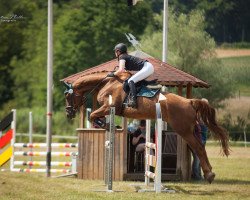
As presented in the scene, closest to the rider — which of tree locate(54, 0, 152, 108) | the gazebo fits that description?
the gazebo

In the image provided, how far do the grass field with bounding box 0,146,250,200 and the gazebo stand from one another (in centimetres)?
64

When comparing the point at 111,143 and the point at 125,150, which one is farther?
the point at 125,150

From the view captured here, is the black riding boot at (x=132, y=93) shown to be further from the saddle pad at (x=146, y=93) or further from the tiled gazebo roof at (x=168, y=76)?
the tiled gazebo roof at (x=168, y=76)

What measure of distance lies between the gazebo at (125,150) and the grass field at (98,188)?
0.64 m

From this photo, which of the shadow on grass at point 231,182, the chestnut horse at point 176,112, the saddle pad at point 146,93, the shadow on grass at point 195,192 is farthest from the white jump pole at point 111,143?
the shadow on grass at point 231,182

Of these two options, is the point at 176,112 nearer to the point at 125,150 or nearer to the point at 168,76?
the point at 168,76

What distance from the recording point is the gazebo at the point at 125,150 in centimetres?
1962

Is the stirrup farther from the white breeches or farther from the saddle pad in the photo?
the white breeches

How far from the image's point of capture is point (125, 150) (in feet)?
64.5

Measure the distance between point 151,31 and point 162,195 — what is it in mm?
34130

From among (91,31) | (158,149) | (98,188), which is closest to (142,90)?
(158,149)

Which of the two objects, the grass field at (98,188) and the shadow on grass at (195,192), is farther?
the shadow on grass at (195,192)

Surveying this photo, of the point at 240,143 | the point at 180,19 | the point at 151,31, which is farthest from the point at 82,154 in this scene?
the point at 151,31

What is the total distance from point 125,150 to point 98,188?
2.72 metres
